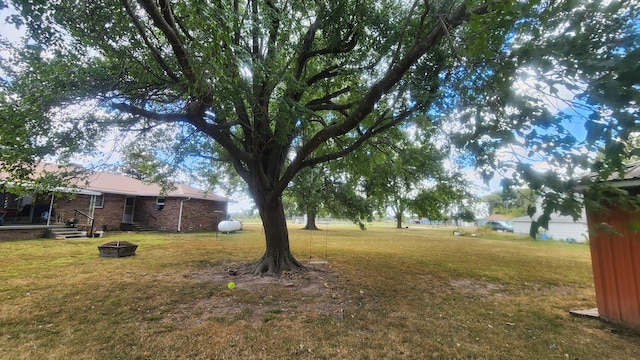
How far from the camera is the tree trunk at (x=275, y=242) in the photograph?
26.9ft

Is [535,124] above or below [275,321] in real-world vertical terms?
above

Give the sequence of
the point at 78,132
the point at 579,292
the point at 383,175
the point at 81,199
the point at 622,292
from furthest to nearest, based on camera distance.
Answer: the point at 81,199, the point at 383,175, the point at 579,292, the point at 78,132, the point at 622,292

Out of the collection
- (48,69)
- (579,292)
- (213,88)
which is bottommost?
(579,292)

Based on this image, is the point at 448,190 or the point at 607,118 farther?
the point at 448,190

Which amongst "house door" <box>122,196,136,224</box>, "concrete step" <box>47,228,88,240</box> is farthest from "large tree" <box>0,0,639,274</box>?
"house door" <box>122,196,136,224</box>

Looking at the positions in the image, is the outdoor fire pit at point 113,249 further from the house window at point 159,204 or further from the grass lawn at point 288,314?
the house window at point 159,204

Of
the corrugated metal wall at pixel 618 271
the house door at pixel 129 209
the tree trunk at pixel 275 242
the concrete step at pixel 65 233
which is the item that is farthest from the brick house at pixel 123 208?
the corrugated metal wall at pixel 618 271

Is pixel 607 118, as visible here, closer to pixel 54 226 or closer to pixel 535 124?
pixel 535 124

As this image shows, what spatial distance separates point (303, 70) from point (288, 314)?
659 cm

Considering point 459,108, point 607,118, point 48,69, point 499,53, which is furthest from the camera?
point 48,69

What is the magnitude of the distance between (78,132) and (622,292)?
37.1 ft

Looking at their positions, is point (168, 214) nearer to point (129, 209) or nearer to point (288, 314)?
point (129, 209)

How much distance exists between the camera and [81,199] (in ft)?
56.6

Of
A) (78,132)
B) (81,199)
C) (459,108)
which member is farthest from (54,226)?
(459,108)
